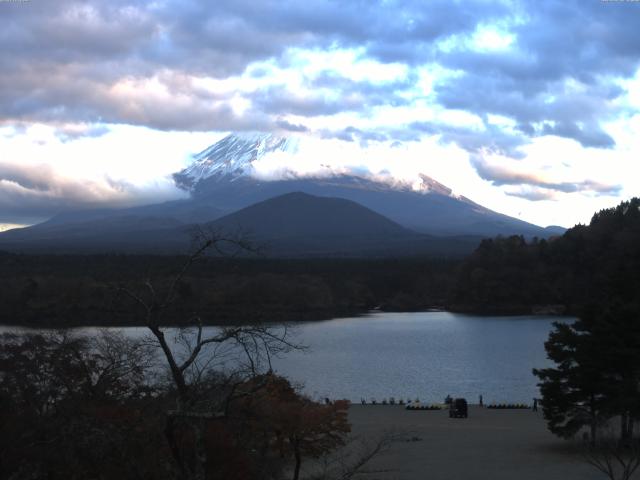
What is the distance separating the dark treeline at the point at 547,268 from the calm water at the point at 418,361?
16944mm

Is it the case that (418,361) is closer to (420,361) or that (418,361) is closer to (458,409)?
(420,361)

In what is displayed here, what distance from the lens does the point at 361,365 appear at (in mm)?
35688

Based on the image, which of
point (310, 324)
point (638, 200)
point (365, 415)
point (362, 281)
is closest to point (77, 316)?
point (310, 324)

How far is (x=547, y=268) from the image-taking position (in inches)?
3002

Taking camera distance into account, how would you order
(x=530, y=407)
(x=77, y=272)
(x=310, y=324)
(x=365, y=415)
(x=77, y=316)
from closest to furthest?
1. (x=365, y=415)
2. (x=530, y=407)
3. (x=77, y=316)
4. (x=310, y=324)
5. (x=77, y=272)

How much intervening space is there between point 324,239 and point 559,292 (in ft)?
319

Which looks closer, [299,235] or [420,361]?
[420,361]

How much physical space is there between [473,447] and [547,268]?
60.6 meters

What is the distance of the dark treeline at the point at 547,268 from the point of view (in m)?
73.3

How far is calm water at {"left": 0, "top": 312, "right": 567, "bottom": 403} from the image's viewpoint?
29.3 metres

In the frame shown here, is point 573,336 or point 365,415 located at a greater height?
point 573,336

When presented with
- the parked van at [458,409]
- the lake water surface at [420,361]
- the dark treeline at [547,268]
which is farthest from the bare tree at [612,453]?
the dark treeline at [547,268]

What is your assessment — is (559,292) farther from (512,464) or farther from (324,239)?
(324,239)

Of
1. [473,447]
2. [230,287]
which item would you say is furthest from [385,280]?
[473,447]
